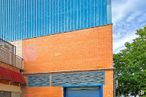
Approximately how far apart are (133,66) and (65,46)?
11146 millimetres

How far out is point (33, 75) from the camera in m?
18.9

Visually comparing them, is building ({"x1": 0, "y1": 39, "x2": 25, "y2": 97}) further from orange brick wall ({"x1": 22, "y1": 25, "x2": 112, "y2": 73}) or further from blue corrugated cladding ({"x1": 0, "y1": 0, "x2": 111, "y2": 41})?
blue corrugated cladding ({"x1": 0, "y1": 0, "x2": 111, "y2": 41})

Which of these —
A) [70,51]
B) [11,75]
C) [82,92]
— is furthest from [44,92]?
[70,51]

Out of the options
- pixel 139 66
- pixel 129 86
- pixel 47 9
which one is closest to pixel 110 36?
pixel 47 9

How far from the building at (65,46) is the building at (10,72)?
2.69 feet

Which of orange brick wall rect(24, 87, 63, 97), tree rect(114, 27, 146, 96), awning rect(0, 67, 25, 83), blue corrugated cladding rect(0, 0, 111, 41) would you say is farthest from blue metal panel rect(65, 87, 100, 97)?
tree rect(114, 27, 146, 96)

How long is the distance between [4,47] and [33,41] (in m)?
2.68

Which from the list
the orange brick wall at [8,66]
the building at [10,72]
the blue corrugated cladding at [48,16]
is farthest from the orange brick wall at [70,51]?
the orange brick wall at [8,66]

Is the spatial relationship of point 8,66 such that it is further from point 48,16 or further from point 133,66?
point 133,66

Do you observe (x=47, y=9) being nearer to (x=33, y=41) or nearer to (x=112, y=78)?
(x=33, y=41)

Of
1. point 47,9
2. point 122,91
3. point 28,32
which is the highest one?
point 47,9

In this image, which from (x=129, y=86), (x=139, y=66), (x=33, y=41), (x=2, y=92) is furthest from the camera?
(x=129, y=86)

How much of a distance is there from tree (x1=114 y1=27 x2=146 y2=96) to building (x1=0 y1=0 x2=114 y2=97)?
10.1 m

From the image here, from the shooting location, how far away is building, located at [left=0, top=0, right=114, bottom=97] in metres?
17.1
